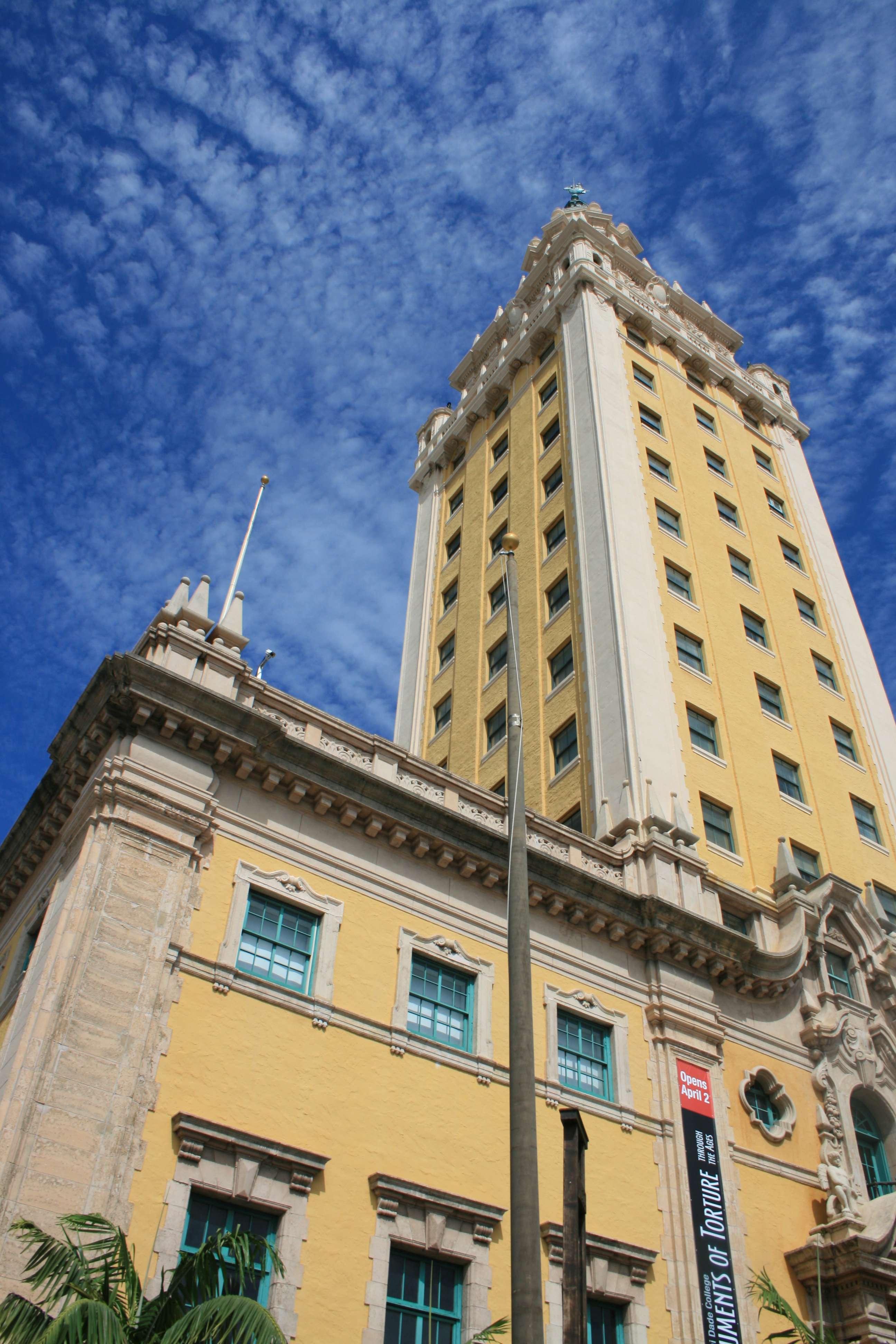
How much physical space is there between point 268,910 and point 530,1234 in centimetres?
1015

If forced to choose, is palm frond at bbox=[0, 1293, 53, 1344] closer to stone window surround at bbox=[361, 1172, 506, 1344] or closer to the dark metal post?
the dark metal post

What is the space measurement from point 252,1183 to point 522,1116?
264 inches

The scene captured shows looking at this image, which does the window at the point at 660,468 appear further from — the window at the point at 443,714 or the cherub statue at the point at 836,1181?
the cherub statue at the point at 836,1181

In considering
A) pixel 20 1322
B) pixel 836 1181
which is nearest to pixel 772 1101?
pixel 836 1181

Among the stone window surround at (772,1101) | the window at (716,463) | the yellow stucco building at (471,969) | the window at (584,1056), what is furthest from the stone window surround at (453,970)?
the window at (716,463)

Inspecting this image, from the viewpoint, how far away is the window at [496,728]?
35562 millimetres

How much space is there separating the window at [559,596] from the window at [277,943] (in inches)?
716

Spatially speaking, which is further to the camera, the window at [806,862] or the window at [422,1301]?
the window at [806,862]

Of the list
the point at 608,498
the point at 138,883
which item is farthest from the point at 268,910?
the point at 608,498

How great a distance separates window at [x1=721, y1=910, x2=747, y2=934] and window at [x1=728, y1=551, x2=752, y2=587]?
14.8m

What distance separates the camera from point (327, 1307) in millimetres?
16156

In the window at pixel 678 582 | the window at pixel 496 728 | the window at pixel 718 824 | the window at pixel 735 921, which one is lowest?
the window at pixel 735 921

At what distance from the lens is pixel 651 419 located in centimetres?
4266

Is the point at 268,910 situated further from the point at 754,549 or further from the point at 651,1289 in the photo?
the point at 754,549
